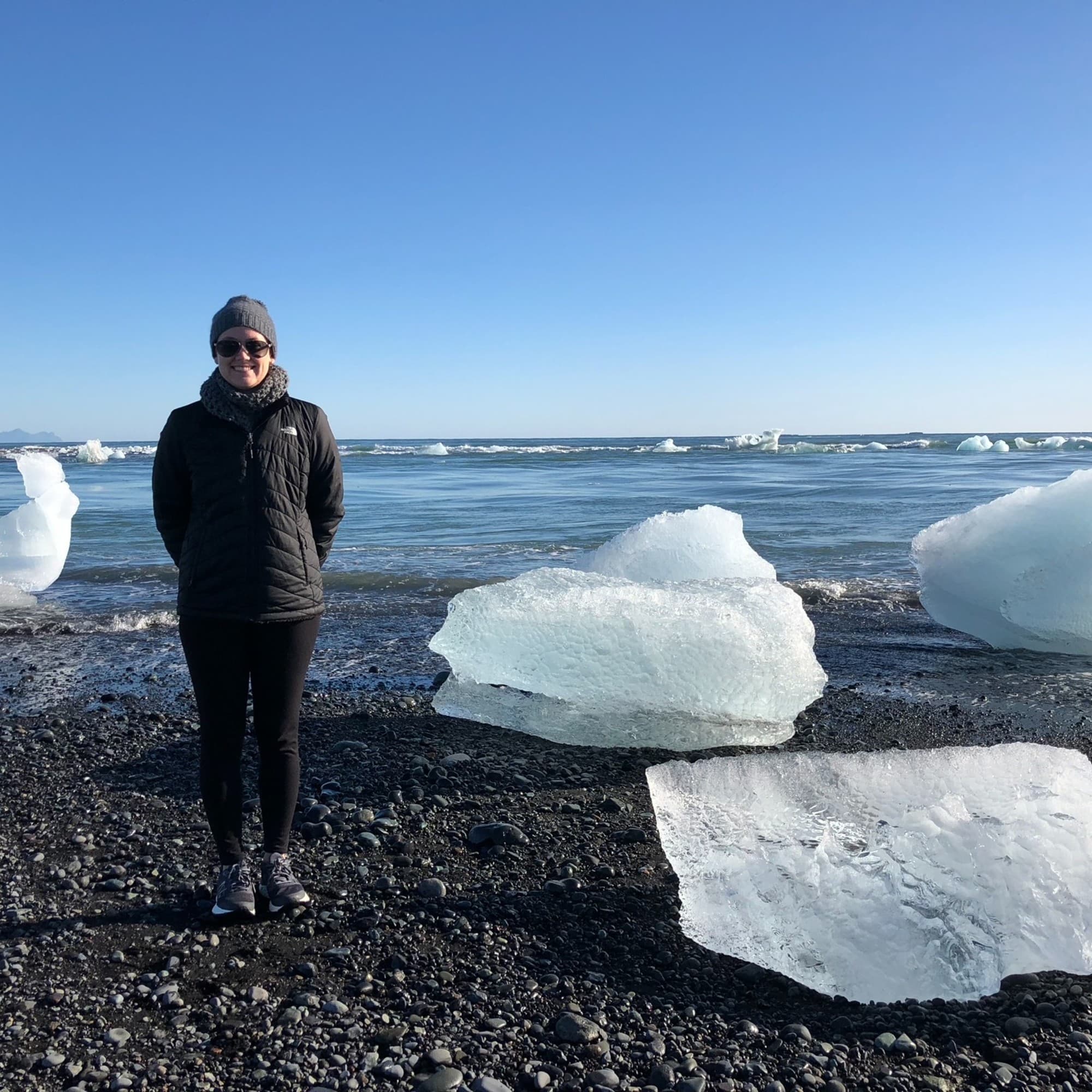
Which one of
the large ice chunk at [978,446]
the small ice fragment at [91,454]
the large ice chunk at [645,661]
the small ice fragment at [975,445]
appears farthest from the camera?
the small ice fragment at [975,445]

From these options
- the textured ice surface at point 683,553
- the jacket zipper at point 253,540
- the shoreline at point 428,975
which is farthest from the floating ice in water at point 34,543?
the jacket zipper at point 253,540

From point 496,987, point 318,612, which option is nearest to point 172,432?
point 318,612

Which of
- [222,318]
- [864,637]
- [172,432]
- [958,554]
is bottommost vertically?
[864,637]

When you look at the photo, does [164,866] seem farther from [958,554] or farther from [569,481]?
[569,481]

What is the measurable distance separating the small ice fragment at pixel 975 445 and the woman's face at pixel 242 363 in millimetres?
51738

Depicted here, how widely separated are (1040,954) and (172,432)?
129 inches

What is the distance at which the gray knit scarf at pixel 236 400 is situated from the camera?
2.98 meters

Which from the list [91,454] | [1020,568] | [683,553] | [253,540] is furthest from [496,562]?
[91,454]

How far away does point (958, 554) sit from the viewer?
8.26 m

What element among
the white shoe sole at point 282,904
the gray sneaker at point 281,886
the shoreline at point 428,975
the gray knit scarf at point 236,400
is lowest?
the shoreline at point 428,975

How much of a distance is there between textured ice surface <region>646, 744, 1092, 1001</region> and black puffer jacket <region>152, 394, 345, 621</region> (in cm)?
174

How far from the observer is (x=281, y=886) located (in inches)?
123

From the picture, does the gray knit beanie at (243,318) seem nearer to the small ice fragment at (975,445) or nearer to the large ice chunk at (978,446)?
the large ice chunk at (978,446)

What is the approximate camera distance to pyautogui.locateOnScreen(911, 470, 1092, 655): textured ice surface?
7.32 m
